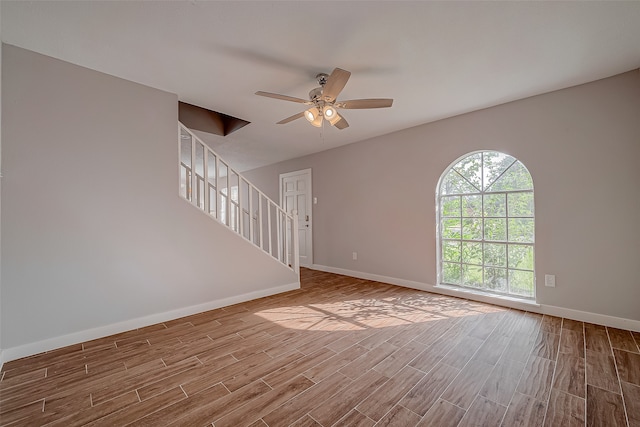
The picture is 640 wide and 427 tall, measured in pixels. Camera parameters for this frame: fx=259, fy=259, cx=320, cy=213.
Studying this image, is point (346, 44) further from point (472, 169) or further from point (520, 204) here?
point (520, 204)

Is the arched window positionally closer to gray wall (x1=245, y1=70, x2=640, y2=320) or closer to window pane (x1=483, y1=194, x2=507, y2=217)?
window pane (x1=483, y1=194, x2=507, y2=217)

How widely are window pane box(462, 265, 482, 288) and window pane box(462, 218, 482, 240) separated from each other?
40 cm

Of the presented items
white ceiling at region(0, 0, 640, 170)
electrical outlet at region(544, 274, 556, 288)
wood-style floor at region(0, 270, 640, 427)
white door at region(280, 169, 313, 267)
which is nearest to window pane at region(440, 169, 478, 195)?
white ceiling at region(0, 0, 640, 170)

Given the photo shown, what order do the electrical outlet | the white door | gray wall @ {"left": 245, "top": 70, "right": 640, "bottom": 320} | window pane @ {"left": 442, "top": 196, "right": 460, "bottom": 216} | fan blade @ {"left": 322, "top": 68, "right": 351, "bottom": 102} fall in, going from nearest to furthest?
fan blade @ {"left": 322, "top": 68, "right": 351, "bottom": 102} < gray wall @ {"left": 245, "top": 70, "right": 640, "bottom": 320} < the electrical outlet < window pane @ {"left": 442, "top": 196, "right": 460, "bottom": 216} < the white door

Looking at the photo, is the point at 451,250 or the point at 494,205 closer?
the point at 494,205

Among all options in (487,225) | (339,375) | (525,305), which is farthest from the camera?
(487,225)

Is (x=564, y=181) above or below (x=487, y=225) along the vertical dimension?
above

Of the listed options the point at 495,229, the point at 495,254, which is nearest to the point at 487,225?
the point at 495,229

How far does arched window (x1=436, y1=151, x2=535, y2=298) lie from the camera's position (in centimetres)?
303

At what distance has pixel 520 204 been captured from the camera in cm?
305

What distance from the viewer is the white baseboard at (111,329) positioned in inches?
78.7

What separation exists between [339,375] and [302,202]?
4.18 metres

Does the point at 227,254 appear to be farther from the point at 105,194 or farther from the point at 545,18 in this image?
the point at 545,18

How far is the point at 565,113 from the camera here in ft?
8.80
